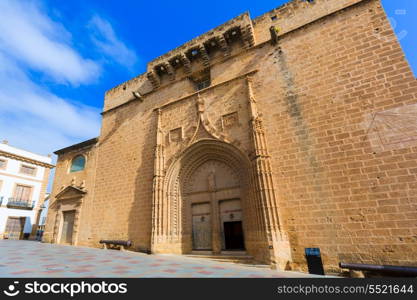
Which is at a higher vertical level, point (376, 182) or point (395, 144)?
point (395, 144)

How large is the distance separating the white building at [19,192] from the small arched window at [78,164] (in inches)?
403

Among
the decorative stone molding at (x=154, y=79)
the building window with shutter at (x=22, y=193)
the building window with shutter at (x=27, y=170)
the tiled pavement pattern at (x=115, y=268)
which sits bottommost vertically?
the tiled pavement pattern at (x=115, y=268)

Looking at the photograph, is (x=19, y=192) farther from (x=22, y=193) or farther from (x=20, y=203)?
(x=20, y=203)

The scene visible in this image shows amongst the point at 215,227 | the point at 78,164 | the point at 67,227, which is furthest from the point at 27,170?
the point at 215,227

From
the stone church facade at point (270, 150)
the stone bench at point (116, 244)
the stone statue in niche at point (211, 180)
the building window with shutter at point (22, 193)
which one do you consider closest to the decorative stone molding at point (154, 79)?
the stone church facade at point (270, 150)

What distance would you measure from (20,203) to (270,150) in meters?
21.9

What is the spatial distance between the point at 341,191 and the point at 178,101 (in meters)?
7.34

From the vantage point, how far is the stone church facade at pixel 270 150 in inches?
216

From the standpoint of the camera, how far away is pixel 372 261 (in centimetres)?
501

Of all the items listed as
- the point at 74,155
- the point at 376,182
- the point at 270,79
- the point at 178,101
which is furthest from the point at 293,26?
the point at 74,155

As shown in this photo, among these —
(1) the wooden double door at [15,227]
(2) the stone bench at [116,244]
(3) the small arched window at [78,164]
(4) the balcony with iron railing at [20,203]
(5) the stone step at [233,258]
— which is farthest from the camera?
(4) the balcony with iron railing at [20,203]

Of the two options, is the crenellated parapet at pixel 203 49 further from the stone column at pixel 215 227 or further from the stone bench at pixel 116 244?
the stone bench at pixel 116 244

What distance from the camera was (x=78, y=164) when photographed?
12.7 meters

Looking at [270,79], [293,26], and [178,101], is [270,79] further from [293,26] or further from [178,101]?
[178,101]
